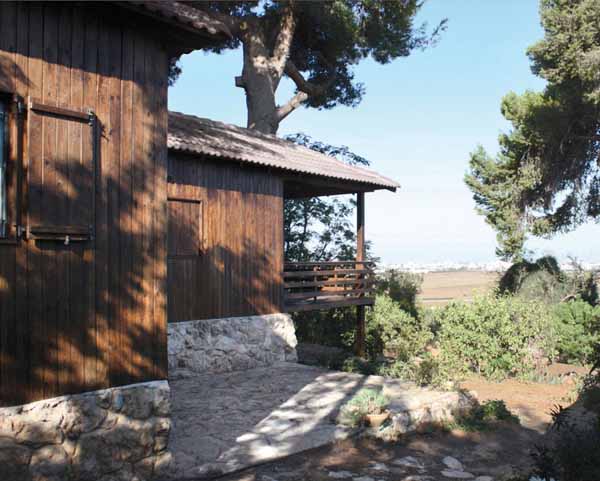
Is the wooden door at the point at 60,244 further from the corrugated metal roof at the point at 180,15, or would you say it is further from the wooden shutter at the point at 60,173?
the corrugated metal roof at the point at 180,15

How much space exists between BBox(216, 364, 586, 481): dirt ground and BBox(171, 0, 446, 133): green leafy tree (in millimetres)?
13839

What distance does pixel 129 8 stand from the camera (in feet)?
16.6

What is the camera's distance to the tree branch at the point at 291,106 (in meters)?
20.3

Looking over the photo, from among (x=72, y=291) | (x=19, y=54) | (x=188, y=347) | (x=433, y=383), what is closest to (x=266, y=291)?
(x=188, y=347)

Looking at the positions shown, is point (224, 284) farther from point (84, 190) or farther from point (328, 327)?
point (328, 327)

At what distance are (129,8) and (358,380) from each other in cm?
686

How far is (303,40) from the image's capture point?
20.1 metres

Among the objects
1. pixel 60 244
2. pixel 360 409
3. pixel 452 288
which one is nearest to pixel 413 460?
pixel 360 409

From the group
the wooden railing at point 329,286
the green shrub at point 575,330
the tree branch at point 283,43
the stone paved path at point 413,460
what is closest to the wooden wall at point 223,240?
the wooden railing at point 329,286

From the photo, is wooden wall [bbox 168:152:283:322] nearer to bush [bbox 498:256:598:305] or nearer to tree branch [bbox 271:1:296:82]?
tree branch [bbox 271:1:296:82]

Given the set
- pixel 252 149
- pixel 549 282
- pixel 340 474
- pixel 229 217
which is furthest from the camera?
pixel 549 282

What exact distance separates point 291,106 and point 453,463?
1619 centimetres

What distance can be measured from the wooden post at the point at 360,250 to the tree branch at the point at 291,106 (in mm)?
7472

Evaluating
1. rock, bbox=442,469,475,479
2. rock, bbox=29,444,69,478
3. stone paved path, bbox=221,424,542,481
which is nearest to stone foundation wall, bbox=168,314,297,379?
stone paved path, bbox=221,424,542,481
